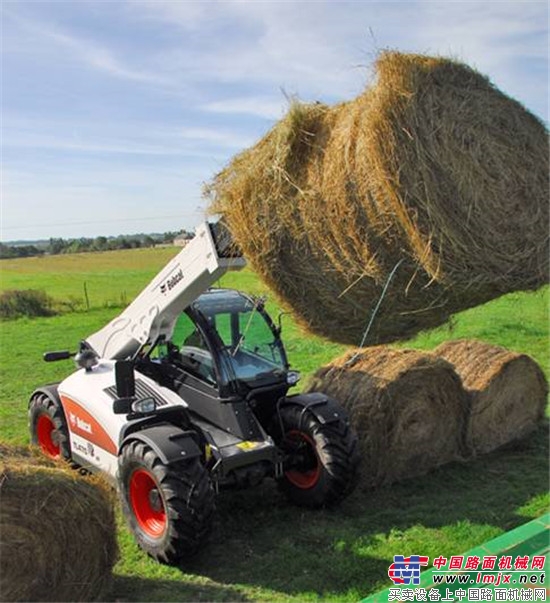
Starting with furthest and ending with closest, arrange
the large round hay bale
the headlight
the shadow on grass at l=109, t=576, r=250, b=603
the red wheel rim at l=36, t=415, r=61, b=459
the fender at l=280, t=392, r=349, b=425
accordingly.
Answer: the red wheel rim at l=36, t=415, r=61, b=459 < the fender at l=280, t=392, r=349, b=425 < the headlight < the shadow on grass at l=109, t=576, r=250, b=603 < the large round hay bale

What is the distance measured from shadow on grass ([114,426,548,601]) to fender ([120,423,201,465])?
0.81 m

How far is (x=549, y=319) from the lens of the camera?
14758 mm

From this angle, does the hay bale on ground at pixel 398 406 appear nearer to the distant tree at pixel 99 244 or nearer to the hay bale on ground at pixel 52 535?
the hay bale on ground at pixel 52 535

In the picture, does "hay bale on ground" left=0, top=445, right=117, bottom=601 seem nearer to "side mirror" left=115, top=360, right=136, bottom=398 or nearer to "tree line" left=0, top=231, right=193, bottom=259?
"side mirror" left=115, top=360, right=136, bottom=398

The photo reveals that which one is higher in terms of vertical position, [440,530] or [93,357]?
[93,357]

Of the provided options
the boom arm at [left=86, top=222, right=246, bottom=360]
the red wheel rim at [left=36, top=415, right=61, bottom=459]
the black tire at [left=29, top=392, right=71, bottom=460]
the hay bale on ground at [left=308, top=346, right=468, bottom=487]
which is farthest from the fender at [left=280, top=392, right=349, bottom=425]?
the red wheel rim at [left=36, top=415, right=61, bottom=459]

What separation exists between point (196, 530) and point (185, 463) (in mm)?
468

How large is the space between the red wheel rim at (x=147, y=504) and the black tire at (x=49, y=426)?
140cm

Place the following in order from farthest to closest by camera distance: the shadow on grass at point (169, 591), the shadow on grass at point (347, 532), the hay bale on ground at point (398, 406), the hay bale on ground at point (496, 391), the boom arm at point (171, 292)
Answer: the hay bale on ground at point (496, 391), the hay bale on ground at point (398, 406), the boom arm at point (171, 292), the shadow on grass at point (347, 532), the shadow on grass at point (169, 591)

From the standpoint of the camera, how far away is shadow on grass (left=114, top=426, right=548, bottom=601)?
180 inches

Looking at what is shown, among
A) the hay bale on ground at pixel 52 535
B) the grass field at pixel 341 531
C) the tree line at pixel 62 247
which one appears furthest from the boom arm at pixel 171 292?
the tree line at pixel 62 247

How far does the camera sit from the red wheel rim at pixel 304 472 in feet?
18.6

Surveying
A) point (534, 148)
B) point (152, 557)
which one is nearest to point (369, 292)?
point (534, 148)

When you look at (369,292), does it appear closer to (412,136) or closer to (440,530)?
(412,136)
